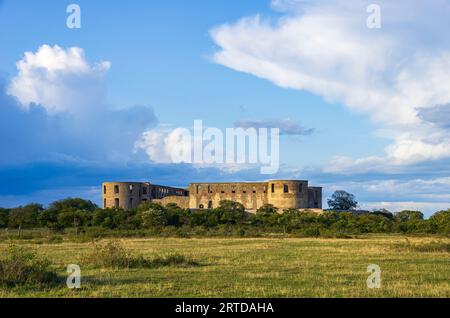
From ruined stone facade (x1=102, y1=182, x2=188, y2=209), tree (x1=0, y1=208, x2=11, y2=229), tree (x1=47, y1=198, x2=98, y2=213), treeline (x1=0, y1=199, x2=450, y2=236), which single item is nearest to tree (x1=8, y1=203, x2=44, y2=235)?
treeline (x1=0, y1=199, x2=450, y2=236)

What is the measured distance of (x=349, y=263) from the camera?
21.1m

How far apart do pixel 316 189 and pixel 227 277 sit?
265 feet

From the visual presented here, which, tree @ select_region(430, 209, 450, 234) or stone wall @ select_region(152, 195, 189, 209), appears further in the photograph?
stone wall @ select_region(152, 195, 189, 209)

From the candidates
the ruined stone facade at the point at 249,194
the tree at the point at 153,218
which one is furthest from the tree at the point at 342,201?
the tree at the point at 153,218

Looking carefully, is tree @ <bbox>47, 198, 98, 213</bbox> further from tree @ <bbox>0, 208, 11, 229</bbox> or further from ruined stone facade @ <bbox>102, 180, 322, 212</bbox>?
tree @ <bbox>0, 208, 11, 229</bbox>

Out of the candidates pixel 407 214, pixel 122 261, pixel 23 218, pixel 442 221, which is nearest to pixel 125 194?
pixel 23 218

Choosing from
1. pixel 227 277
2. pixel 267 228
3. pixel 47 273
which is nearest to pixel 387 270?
pixel 227 277

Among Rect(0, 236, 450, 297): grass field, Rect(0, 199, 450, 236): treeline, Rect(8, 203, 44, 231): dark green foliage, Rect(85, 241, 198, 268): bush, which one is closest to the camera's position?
Rect(0, 236, 450, 297): grass field

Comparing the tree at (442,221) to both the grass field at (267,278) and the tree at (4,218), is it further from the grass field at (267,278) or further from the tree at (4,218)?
the tree at (4,218)

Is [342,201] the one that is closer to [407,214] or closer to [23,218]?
[407,214]

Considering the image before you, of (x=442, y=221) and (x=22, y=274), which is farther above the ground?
(x=22, y=274)

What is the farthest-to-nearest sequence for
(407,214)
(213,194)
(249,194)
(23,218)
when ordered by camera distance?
(213,194), (249,194), (407,214), (23,218)

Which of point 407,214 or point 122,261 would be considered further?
point 407,214
